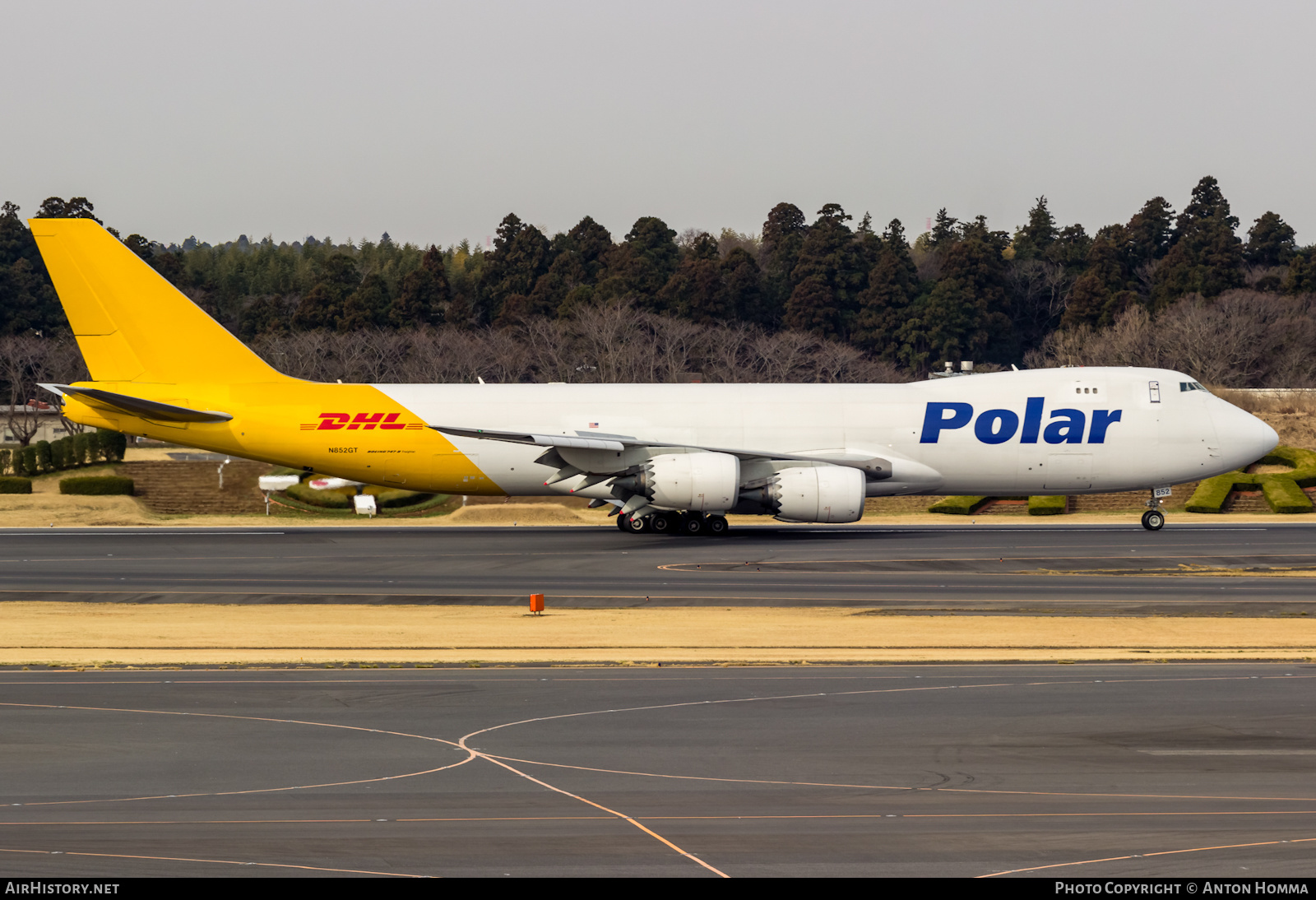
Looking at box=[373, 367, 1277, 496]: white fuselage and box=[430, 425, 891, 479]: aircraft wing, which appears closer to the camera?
box=[430, 425, 891, 479]: aircraft wing

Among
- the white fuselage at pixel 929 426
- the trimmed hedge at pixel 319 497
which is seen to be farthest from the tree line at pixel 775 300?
the white fuselage at pixel 929 426

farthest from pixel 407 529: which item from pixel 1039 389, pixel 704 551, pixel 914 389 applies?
pixel 1039 389

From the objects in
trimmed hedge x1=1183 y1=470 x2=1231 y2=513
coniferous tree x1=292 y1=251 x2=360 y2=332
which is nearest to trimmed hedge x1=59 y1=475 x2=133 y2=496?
trimmed hedge x1=1183 y1=470 x2=1231 y2=513

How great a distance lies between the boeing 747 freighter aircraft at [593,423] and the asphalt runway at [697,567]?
6.88 feet

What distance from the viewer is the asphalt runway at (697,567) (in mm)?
29453

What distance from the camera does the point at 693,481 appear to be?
4131 centimetres

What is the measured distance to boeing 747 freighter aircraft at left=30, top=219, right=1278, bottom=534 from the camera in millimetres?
43812

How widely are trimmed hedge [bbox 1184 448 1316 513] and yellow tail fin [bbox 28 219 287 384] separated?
129 feet

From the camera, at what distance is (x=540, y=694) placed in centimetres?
1859

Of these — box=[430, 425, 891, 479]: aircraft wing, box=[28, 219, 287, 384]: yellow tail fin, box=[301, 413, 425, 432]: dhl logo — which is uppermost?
box=[28, 219, 287, 384]: yellow tail fin

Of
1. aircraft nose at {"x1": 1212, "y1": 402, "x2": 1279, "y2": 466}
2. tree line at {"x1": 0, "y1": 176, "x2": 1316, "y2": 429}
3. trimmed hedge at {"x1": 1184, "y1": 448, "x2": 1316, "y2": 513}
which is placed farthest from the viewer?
tree line at {"x1": 0, "y1": 176, "x2": 1316, "y2": 429}

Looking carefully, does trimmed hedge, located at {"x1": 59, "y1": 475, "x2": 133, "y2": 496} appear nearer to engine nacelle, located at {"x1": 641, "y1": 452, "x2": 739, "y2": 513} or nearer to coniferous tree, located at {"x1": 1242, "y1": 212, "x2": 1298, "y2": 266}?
engine nacelle, located at {"x1": 641, "y1": 452, "x2": 739, "y2": 513}

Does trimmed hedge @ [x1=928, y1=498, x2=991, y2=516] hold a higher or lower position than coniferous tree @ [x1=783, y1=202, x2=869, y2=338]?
lower

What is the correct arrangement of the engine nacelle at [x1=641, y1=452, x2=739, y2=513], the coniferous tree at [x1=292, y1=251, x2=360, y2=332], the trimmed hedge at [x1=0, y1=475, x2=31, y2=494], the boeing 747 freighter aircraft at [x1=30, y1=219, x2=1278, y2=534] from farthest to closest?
the coniferous tree at [x1=292, y1=251, x2=360, y2=332] → the trimmed hedge at [x1=0, y1=475, x2=31, y2=494] → the boeing 747 freighter aircraft at [x1=30, y1=219, x2=1278, y2=534] → the engine nacelle at [x1=641, y1=452, x2=739, y2=513]
